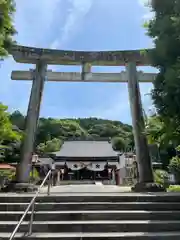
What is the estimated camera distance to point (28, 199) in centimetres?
504

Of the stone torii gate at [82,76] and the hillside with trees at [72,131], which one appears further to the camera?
the hillside with trees at [72,131]

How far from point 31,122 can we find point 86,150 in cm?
1666

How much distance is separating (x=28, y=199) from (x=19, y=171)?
189 inches

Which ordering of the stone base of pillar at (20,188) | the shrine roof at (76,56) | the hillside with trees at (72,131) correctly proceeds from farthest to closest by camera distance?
the hillside with trees at (72,131) < the shrine roof at (76,56) < the stone base of pillar at (20,188)

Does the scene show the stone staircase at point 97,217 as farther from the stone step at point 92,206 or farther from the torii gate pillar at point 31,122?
the torii gate pillar at point 31,122

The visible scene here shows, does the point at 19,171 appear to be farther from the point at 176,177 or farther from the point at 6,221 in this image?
the point at 176,177

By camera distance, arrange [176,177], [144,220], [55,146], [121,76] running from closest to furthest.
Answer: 1. [144,220]
2. [121,76]
3. [176,177]
4. [55,146]

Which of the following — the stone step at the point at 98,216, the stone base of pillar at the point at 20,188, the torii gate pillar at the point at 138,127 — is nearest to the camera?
the stone step at the point at 98,216

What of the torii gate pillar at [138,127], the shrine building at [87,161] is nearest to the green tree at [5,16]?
the torii gate pillar at [138,127]

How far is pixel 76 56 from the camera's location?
37.1 ft

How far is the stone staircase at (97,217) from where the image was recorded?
3.85m

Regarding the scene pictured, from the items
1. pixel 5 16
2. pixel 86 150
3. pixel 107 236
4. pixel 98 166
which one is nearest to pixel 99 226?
pixel 107 236

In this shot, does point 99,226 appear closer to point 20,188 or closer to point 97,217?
point 97,217

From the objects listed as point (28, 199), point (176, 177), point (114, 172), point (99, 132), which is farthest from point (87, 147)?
point (99, 132)
